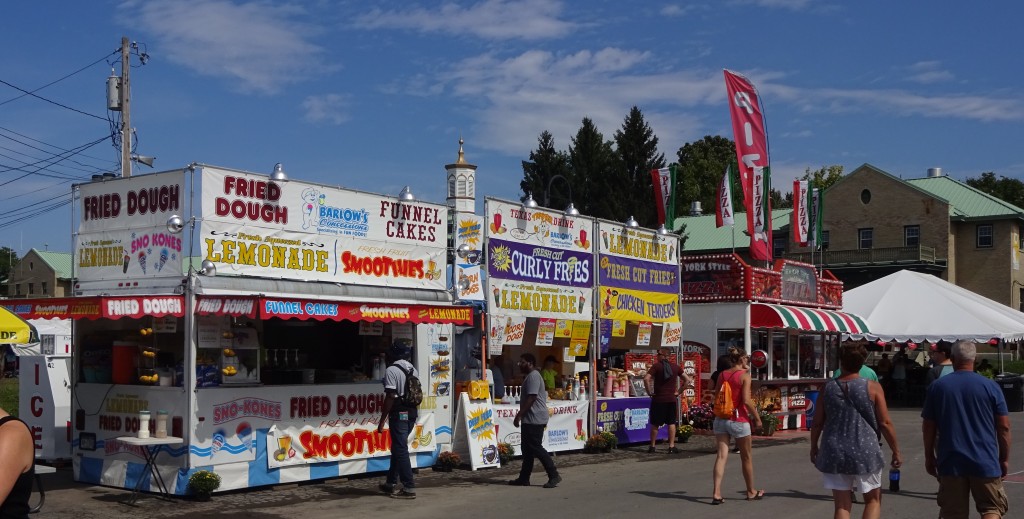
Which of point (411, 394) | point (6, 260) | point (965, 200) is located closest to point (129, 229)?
point (411, 394)

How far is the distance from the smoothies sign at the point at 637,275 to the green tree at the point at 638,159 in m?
40.3

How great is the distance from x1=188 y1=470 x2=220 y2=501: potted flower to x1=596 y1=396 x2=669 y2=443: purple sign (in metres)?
8.16

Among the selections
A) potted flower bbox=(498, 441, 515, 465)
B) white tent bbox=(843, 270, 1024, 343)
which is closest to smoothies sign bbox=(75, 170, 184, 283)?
potted flower bbox=(498, 441, 515, 465)

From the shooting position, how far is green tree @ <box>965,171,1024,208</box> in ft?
237

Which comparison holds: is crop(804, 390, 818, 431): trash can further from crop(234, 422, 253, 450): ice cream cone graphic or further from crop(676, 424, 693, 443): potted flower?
crop(234, 422, 253, 450): ice cream cone graphic

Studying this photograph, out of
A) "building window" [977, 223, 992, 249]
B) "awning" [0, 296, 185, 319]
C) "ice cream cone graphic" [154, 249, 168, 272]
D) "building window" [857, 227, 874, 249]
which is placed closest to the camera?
"awning" [0, 296, 185, 319]

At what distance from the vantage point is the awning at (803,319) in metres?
22.8

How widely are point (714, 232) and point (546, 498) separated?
55.4 m

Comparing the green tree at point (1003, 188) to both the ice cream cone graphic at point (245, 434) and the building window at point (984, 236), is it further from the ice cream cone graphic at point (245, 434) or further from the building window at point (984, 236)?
the ice cream cone graphic at point (245, 434)

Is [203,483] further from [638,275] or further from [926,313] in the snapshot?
[926,313]

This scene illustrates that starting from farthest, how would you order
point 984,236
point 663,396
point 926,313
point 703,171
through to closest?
point 703,171
point 984,236
point 926,313
point 663,396

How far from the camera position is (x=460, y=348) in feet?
54.3

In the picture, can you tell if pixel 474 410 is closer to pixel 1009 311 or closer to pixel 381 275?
pixel 381 275

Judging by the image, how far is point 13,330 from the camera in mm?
10781
